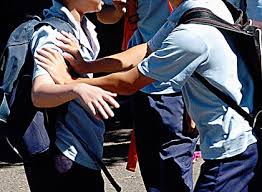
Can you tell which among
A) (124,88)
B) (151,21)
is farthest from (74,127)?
(151,21)

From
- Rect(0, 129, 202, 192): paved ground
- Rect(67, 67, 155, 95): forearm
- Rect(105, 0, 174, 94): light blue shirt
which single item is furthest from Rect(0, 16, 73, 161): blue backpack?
Rect(0, 129, 202, 192): paved ground

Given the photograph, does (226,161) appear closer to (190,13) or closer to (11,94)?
(190,13)

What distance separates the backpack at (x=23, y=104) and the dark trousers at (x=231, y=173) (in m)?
0.52

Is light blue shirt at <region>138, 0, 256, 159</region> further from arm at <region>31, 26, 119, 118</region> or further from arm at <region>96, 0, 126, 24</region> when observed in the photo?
arm at <region>96, 0, 126, 24</region>

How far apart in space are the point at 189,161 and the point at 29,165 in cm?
119

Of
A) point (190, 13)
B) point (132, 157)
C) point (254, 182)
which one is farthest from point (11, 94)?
point (132, 157)

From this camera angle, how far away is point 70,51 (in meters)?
2.96

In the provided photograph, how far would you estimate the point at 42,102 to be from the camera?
2799mm

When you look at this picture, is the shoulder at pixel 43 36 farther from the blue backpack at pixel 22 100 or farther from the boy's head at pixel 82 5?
the boy's head at pixel 82 5

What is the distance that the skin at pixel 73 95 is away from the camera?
263 cm

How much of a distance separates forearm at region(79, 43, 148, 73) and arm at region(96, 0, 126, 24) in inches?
20.8

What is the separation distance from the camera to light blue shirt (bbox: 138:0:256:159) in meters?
2.76

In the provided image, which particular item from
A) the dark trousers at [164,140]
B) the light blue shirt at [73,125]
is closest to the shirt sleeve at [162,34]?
the light blue shirt at [73,125]

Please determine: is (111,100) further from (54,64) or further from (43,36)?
(43,36)
